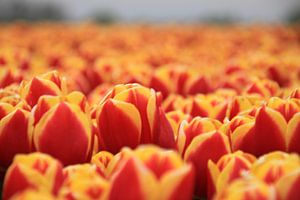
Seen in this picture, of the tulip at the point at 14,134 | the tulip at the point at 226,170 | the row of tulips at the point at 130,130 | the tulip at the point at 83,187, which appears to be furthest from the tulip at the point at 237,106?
the tulip at the point at 83,187

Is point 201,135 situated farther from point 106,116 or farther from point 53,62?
point 53,62

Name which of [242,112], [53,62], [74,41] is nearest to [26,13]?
[74,41]

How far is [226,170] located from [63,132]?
1.14ft

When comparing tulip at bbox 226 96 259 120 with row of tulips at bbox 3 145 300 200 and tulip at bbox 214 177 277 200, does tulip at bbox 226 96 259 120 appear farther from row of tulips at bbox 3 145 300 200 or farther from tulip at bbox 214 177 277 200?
tulip at bbox 214 177 277 200

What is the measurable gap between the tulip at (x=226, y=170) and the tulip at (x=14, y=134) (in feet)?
1.30

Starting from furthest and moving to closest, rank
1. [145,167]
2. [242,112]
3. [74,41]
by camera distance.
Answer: [74,41] → [242,112] → [145,167]

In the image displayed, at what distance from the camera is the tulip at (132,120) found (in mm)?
1209

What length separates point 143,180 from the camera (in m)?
0.83

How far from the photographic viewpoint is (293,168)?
2.94ft

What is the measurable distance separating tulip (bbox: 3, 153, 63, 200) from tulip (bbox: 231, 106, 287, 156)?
1.50ft

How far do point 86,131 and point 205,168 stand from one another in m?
0.26

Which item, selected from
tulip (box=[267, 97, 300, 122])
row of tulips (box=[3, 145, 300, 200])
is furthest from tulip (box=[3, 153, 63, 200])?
tulip (box=[267, 97, 300, 122])

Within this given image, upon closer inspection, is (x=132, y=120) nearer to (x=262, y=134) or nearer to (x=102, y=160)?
(x=102, y=160)

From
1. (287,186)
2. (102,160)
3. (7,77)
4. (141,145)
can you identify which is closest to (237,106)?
(141,145)
